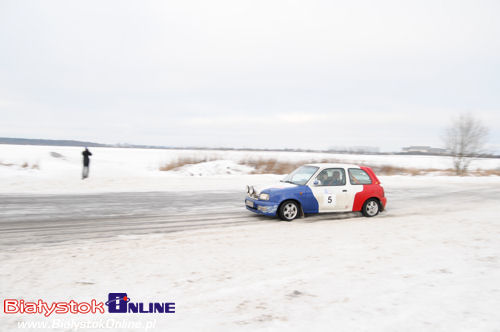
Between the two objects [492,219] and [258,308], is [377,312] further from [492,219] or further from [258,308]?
[492,219]

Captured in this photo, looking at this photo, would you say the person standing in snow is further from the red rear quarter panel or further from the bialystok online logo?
the bialystok online logo

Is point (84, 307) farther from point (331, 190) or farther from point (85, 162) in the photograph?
point (85, 162)

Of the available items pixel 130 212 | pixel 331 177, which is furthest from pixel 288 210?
pixel 130 212

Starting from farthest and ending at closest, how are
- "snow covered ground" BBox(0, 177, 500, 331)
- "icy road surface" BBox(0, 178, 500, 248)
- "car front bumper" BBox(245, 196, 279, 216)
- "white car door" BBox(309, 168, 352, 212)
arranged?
"white car door" BBox(309, 168, 352, 212)
"car front bumper" BBox(245, 196, 279, 216)
"icy road surface" BBox(0, 178, 500, 248)
"snow covered ground" BBox(0, 177, 500, 331)

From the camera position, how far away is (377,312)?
12.8 feet

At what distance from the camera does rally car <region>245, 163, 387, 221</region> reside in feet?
31.1

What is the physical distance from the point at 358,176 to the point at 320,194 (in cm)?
147

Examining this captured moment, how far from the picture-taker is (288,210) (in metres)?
9.52

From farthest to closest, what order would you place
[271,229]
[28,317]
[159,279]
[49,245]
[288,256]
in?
[271,229] < [49,245] < [288,256] < [159,279] < [28,317]

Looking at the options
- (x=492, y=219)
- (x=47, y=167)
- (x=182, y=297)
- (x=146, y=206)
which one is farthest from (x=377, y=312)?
(x=47, y=167)

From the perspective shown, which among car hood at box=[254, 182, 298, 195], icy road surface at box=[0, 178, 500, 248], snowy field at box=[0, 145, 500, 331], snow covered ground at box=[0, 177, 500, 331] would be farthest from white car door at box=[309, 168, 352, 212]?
snow covered ground at box=[0, 177, 500, 331]

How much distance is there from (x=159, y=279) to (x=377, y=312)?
112 inches

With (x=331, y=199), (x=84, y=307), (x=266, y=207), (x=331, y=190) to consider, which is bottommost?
(x=84, y=307)

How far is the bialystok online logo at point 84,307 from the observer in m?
3.90
